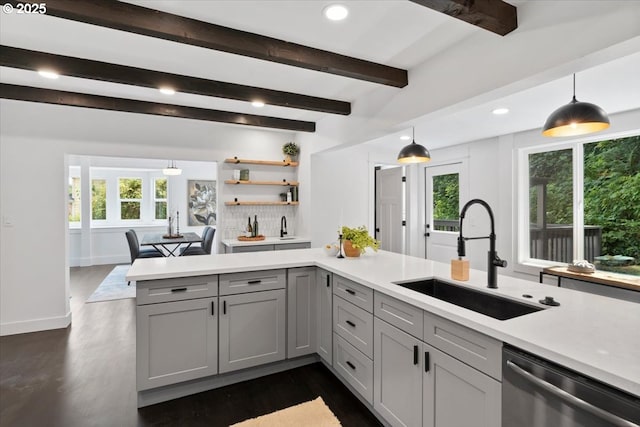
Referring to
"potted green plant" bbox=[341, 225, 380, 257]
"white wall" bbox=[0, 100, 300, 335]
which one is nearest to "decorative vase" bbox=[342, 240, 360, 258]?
"potted green plant" bbox=[341, 225, 380, 257]

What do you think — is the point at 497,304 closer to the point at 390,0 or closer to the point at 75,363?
the point at 390,0

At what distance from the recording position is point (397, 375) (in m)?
1.84

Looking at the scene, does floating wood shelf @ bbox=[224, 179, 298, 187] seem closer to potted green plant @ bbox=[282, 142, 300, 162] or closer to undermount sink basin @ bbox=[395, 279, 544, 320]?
potted green plant @ bbox=[282, 142, 300, 162]

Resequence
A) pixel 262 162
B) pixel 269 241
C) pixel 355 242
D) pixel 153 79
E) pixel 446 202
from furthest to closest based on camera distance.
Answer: pixel 446 202 → pixel 262 162 → pixel 269 241 → pixel 355 242 → pixel 153 79

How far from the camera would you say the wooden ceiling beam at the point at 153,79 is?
2.44 m

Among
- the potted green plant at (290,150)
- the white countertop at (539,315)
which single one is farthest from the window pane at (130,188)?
the white countertop at (539,315)

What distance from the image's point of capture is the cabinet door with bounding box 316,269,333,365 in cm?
260

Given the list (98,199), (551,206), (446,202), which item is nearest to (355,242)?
(551,206)

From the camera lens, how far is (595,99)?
10.0 ft

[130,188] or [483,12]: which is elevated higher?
[483,12]

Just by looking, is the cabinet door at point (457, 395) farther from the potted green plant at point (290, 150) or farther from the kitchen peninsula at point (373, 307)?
the potted green plant at point (290, 150)

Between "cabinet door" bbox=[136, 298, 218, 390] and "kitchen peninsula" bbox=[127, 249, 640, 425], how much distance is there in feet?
0.06

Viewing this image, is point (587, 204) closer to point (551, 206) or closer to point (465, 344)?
point (551, 206)

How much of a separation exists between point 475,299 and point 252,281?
5.29ft
